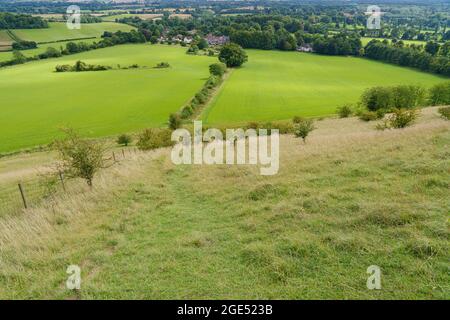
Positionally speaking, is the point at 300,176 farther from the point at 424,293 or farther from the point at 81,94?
the point at 81,94

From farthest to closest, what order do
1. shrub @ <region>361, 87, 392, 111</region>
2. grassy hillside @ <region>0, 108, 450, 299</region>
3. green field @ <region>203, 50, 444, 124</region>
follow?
1. green field @ <region>203, 50, 444, 124</region>
2. shrub @ <region>361, 87, 392, 111</region>
3. grassy hillside @ <region>0, 108, 450, 299</region>

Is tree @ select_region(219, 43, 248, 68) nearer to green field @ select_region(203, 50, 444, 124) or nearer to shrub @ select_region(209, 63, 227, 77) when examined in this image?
green field @ select_region(203, 50, 444, 124)

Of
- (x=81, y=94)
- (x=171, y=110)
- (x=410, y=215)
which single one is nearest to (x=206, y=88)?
(x=171, y=110)

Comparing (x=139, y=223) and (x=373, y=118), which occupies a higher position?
(x=139, y=223)

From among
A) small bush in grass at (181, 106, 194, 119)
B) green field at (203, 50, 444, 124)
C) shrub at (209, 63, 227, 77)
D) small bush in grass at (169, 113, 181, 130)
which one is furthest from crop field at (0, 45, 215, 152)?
green field at (203, 50, 444, 124)

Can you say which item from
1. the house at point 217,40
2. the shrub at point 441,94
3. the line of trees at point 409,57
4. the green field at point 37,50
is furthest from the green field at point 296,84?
the green field at point 37,50

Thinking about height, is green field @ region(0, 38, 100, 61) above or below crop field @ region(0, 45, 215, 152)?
above

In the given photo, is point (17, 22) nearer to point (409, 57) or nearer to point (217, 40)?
point (217, 40)
